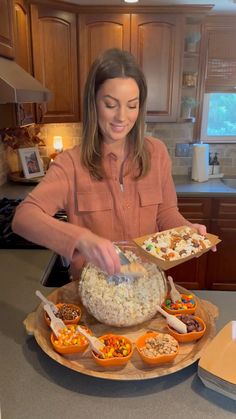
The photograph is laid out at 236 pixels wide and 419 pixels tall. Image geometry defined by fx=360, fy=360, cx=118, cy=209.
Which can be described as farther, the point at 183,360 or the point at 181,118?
the point at 181,118

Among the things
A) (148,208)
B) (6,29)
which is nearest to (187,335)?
(148,208)

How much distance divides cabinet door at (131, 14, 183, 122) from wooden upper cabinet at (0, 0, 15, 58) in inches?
39.6

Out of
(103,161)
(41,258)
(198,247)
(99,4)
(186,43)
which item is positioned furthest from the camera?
(186,43)

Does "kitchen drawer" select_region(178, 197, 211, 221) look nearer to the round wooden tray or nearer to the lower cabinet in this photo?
the lower cabinet

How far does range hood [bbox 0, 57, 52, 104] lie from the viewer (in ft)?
5.11

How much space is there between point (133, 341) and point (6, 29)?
1796 millimetres

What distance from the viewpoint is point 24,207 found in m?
1.04

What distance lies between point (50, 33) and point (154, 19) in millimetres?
770

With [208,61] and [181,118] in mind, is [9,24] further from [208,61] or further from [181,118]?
[208,61]

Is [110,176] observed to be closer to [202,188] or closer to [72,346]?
[72,346]

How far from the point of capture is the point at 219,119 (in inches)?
129

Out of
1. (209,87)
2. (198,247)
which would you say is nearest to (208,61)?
(209,87)

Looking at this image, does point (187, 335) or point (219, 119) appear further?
point (219, 119)

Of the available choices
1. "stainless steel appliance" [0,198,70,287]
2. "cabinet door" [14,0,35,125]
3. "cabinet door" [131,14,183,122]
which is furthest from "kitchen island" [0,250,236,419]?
"cabinet door" [131,14,183,122]
